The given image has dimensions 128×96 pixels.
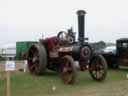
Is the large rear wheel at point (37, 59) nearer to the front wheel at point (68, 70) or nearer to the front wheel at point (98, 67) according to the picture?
the front wheel at point (68, 70)

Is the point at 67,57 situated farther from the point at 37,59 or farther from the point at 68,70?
the point at 37,59

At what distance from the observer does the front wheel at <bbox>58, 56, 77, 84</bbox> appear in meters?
11.5

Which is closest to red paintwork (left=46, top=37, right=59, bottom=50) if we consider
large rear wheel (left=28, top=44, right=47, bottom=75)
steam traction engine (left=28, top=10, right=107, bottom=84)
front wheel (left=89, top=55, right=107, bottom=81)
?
steam traction engine (left=28, top=10, right=107, bottom=84)

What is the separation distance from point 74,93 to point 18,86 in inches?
96.8

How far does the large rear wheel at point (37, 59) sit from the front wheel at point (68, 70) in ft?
5.45

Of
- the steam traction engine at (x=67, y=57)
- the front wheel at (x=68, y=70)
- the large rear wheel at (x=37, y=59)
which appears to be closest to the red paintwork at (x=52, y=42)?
the steam traction engine at (x=67, y=57)

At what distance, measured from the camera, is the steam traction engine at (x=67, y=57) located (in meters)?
12.2

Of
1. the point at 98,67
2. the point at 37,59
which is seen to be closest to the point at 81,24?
the point at 98,67

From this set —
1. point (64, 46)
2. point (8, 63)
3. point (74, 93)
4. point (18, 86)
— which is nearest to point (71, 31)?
point (64, 46)

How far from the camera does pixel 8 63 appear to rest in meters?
8.20

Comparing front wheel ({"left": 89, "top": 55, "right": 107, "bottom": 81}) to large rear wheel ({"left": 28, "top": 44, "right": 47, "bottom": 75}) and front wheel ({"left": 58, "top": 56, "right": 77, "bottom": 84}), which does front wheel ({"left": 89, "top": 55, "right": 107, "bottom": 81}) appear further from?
large rear wheel ({"left": 28, "top": 44, "right": 47, "bottom": 75})

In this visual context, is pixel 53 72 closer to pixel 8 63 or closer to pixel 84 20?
pixel 84 20

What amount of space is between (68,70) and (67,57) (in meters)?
0.50

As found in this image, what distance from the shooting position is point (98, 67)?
12.9 meters
